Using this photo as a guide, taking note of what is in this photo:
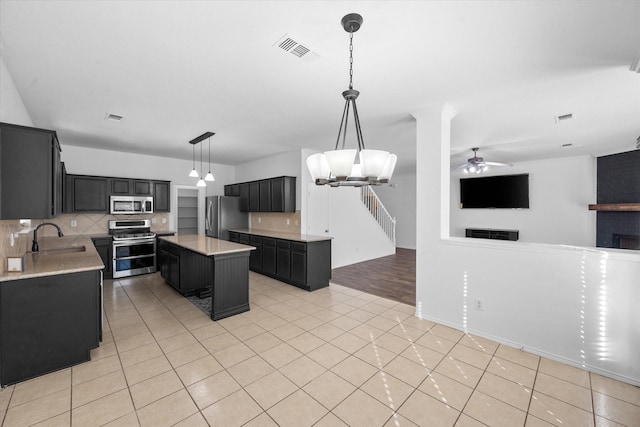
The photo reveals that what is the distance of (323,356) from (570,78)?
373cm

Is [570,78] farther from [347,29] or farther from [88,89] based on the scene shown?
[88,89]

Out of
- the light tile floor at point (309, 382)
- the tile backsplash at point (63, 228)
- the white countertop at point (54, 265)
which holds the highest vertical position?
the tile backsplash at point (63, 228)

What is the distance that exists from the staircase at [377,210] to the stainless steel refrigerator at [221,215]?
3558 mm

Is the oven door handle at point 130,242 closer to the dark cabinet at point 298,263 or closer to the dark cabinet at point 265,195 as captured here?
the dark cabinet at point 265,195

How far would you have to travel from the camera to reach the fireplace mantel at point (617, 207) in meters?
5.19

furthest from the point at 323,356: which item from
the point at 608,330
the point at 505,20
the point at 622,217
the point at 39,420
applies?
the point at 622,217

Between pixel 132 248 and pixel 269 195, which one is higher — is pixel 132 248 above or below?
below

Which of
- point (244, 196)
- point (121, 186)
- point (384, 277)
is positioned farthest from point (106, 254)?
point (384, 277)

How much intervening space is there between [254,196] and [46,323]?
4.59 m

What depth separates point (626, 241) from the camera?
559cm

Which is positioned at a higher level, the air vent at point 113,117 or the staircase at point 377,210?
the air vent at point 113,117

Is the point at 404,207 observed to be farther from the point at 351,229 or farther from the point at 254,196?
the point at 254,196

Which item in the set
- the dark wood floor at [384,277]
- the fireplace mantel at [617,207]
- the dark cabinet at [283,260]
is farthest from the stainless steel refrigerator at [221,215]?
the fireplace mantel at [617,207]

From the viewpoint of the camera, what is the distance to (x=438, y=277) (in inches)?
138
